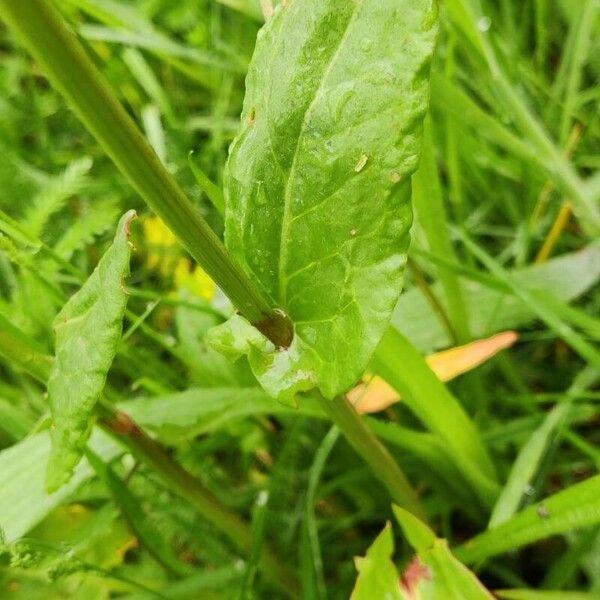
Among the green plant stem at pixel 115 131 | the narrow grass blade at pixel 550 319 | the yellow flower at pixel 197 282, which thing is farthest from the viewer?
the yellow flower at pixel 197 282

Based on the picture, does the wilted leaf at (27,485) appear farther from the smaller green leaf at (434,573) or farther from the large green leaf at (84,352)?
the smaller green leaf at (434,573)

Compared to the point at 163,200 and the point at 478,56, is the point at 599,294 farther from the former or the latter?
the point at 163,200

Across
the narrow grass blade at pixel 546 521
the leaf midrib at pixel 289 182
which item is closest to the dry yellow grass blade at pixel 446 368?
the narrow grass blade at pixel 546 521

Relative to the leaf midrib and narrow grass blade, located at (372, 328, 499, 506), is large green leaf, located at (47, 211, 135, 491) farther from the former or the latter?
narrow grass blade, located at (372, 328, 499, 506)

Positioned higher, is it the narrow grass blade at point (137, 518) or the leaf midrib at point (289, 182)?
the leaf midrib at point (289, 182)

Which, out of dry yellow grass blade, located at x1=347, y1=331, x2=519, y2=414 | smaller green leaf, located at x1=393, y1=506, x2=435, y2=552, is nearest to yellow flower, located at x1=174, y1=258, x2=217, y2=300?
dry yellow grass blade, located at x1=347, y1=331, x2=519, y2=414

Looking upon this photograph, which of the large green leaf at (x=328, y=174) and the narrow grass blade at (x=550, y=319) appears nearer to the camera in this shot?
the large green leaf at (x=328, y=174)

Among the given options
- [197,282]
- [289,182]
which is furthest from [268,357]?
[197,282]
